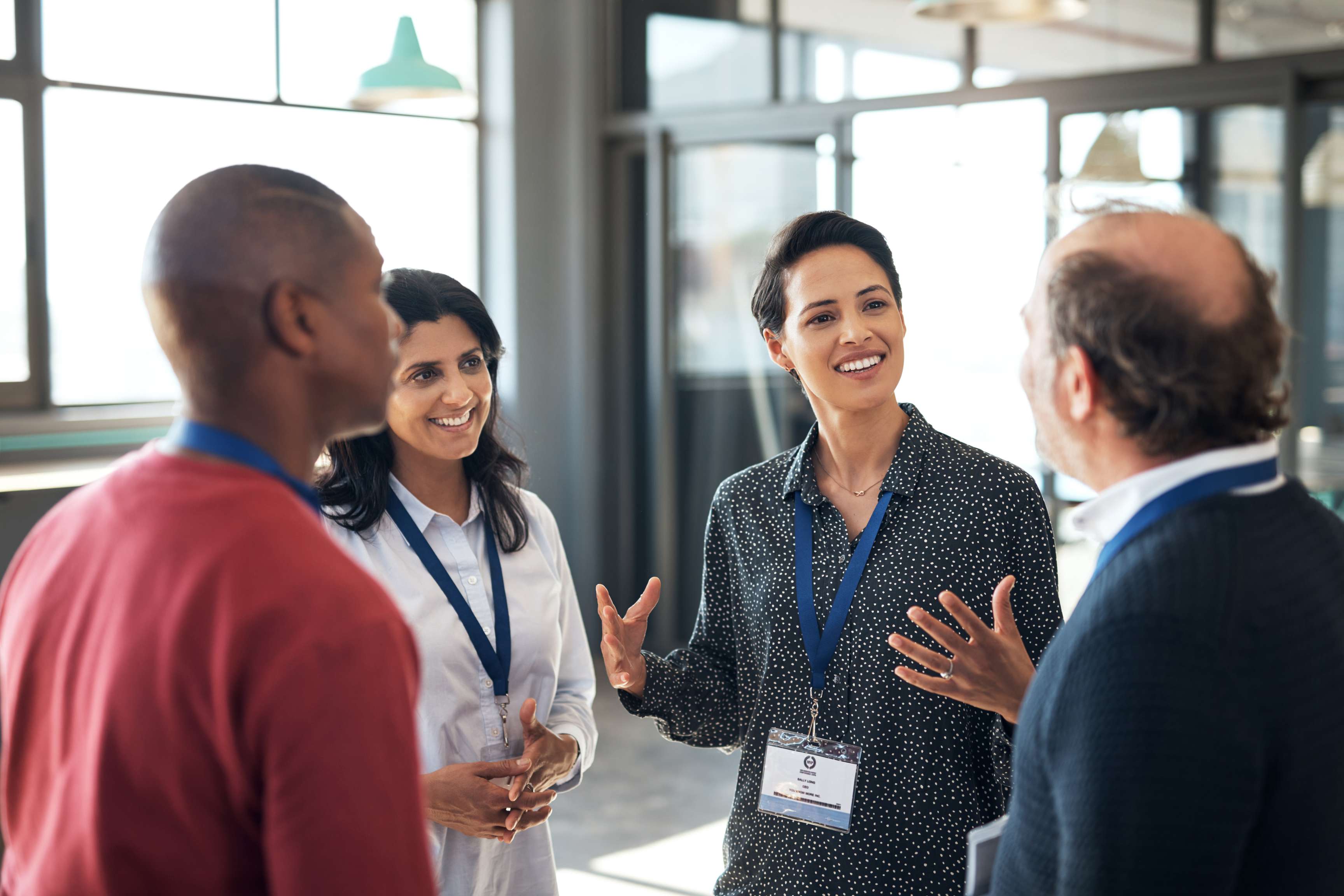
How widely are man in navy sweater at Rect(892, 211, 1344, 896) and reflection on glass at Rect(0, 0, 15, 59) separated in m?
4.53

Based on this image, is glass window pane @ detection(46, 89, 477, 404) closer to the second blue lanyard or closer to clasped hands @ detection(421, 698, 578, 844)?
the second blue lanyard

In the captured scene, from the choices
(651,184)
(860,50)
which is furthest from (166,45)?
(860,50)

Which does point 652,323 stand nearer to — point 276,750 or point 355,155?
point 355,155

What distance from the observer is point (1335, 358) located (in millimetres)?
3996

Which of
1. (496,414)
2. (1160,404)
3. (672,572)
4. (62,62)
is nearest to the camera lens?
(1160,404)

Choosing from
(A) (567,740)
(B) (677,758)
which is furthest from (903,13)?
(A) (567,740)

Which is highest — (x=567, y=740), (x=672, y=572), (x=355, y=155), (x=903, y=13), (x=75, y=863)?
(x=903, y=13)

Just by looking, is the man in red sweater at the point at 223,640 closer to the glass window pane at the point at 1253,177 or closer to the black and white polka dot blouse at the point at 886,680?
the black and white polka dot blouse at the point at 886,680

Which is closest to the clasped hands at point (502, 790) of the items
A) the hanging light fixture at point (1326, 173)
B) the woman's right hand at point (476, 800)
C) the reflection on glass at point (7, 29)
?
the woman's right hand at point (476, 800)

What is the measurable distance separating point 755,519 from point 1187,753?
1.00 metres

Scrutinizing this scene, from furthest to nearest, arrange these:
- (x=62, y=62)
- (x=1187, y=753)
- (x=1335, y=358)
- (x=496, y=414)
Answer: (x=62, y=62) → (x=1335, y=358) → (x=496, y=414) → (x=1187, y=753)

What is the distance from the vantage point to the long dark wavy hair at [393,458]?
185 cm

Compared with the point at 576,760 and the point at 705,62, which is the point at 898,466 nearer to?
the point at 576,760

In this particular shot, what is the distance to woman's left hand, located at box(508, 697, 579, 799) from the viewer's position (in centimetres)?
173
